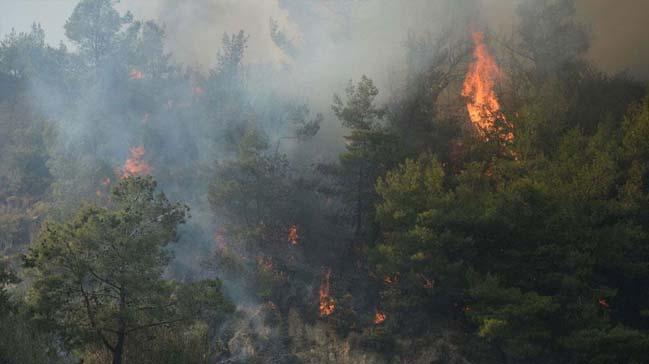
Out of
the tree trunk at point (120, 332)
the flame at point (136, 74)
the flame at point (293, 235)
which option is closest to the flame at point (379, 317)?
the flame at point (293, 235)

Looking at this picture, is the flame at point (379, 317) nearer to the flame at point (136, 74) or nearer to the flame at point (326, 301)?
the flame at point (326, 301)

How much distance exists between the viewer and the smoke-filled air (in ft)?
78.8

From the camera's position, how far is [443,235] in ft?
89.2

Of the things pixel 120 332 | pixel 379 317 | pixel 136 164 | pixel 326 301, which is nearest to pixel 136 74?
pixel 136 164

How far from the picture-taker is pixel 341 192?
36.2 meters

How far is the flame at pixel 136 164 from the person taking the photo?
5197 centimetres

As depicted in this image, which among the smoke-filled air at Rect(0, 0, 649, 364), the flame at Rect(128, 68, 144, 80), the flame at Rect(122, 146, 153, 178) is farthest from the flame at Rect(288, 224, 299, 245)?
the flame at Rect(128, 68, 144, 80)

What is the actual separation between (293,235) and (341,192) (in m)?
6.39

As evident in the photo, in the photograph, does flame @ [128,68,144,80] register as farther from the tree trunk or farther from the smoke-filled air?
the tree trunk

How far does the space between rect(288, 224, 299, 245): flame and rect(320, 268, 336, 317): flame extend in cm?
406

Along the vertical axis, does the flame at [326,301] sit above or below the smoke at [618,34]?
below

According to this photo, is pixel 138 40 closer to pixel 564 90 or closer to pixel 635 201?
pixel 564 90

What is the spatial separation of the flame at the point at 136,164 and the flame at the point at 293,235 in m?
17.9

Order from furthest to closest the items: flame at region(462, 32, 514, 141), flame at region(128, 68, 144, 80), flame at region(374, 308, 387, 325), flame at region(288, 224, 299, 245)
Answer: flame at region(128, 68, 144, 80) → flame at region(462, 32, 514, 141) → flame at region(288, 224, 299, 245) → flame at region(374, 308, 387, 325)
